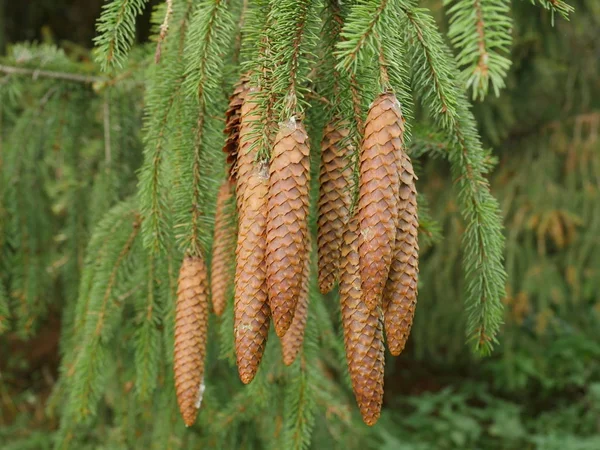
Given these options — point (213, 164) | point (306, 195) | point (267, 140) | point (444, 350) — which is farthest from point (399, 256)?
point (444, 350)

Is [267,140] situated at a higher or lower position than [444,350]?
higher

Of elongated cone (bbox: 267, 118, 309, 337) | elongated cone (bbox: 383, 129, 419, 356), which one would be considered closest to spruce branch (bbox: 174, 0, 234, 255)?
elongated cone (bbox: 267, 118, 309, 337)

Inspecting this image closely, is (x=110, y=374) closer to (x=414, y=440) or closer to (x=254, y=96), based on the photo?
(x=254, y=96)

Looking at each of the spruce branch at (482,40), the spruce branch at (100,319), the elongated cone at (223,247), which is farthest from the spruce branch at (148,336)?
the spruce branch at (482,40)

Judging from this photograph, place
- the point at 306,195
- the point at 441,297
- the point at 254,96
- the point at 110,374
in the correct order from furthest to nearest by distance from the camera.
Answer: the point at 441,297 → the point at 110,374 → the point at 254,96 → the point at 306,195

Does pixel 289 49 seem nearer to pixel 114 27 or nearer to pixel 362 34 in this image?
pixel 362 34

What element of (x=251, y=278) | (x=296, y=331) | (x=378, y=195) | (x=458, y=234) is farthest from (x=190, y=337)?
(x=458, y=234)
